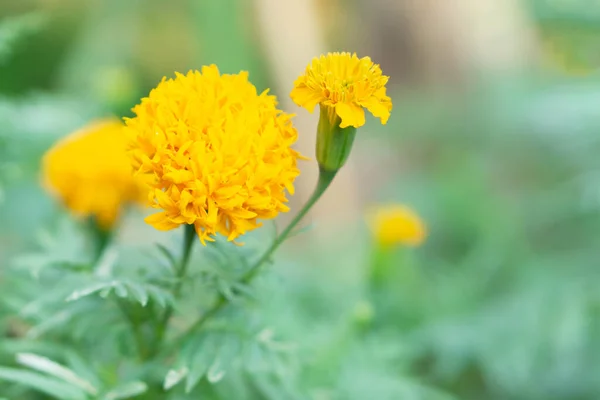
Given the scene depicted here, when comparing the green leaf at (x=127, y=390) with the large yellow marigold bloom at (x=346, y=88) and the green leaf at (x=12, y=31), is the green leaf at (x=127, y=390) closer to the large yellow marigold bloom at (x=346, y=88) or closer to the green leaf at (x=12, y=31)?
the large yellow marigold bloom at (x=346, y=88)

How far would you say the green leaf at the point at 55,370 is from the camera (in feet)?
1.61

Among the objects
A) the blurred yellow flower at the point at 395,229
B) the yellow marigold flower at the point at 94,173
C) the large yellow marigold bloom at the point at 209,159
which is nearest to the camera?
the large yellow marigold bloom at the point at 209,159

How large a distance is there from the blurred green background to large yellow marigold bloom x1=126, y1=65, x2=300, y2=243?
0.28 ft

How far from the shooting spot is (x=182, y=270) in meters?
0.49

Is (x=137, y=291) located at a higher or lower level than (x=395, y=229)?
lower

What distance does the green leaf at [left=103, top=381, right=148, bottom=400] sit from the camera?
48 centimetres

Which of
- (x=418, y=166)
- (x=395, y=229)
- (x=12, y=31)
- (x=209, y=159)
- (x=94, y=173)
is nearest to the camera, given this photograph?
(x=209, y=159)

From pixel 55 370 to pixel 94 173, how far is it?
301 millimetres

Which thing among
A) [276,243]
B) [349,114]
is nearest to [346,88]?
[349,114]

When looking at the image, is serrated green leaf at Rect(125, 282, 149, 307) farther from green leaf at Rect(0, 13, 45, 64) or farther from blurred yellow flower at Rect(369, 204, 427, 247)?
blurred yellow flower at Rect(369, 204, 427, 247)

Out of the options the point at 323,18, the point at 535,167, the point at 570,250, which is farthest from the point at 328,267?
the point at 323,18

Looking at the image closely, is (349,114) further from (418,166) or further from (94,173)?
(418,166)

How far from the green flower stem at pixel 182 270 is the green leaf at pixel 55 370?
0.06m

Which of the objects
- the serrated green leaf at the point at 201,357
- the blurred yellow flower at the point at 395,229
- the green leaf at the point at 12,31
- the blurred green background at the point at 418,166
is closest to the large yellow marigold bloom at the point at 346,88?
the blurred green background at the point at 418,166
